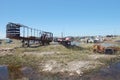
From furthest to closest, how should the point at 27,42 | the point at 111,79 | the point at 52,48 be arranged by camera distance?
the point at 27,42 < the point at 52,48 < the point at 111,79

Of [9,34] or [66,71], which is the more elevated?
[9,34]

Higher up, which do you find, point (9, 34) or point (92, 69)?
point (9, 34)

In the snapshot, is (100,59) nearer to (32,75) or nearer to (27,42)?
(32,75)

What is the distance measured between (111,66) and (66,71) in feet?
22.5

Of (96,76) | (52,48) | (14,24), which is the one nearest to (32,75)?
(96,76)

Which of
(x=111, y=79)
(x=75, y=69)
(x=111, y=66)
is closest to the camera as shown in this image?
(x=111, y=79)

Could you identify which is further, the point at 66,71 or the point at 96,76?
the point at 66,71

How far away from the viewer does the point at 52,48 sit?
4959 cm

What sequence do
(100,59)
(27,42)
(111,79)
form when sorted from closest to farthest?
(111,79) < (100,59) < (27,42)

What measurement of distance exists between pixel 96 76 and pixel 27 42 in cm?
3191

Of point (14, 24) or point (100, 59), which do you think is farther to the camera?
point (14, 24)

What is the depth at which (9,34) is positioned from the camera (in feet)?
175

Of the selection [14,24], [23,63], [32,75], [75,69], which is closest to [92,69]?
[75,69]

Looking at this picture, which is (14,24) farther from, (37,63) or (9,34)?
(37,63)
